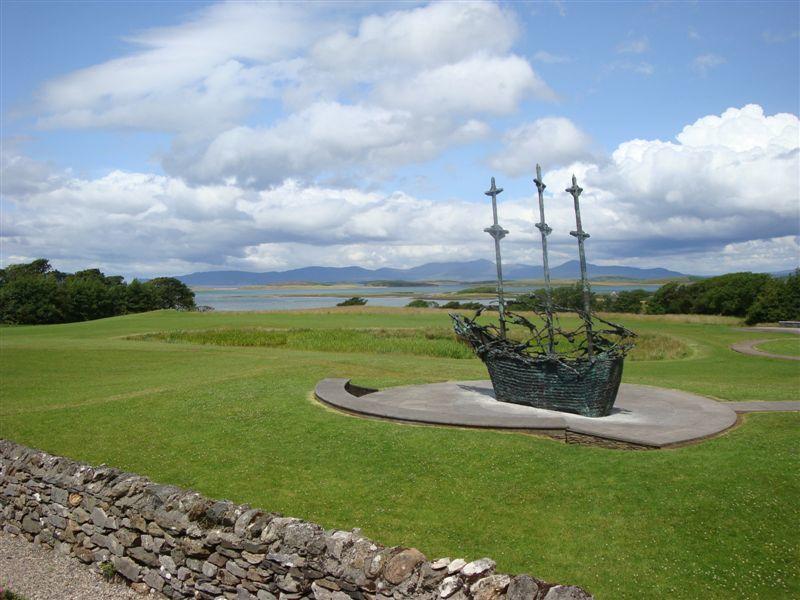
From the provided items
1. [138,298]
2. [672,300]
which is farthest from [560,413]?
[138,298]

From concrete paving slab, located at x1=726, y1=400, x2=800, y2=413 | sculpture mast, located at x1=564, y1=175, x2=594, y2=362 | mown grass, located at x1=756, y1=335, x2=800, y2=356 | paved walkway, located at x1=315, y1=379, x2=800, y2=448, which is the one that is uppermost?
sculpture mast, located at x1=564, y1=175, x2=594, y2=362

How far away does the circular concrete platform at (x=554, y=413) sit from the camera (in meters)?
12.8

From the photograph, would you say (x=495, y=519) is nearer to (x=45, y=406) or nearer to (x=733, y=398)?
(x=733, y=398)

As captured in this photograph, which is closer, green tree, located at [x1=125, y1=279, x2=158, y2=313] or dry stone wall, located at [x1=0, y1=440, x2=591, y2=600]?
dry stone wall, located at [x1=0, y1=440, x2=591, y2=600]

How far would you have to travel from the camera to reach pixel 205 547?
332 inches

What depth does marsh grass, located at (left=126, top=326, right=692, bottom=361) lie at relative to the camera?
3762 cm

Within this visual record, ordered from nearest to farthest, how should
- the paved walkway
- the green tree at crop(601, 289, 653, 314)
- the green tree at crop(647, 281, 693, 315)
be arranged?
the paved walkway → the green tree at crop(647, 281, 693, 315) → the green tree at crop(601, 289, 653, 314)

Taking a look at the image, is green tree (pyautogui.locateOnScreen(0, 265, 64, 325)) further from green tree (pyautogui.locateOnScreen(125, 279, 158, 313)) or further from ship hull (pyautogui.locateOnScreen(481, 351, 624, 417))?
ship hull (pyautogui.locateOnScreen(481, 351, 624, 417))

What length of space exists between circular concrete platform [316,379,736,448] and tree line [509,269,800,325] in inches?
1065

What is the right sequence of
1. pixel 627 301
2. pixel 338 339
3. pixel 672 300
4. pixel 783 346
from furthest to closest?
1. pixel 627 301
2. pixel 672 300
3. pixel 338 339
4. pixel 783 346

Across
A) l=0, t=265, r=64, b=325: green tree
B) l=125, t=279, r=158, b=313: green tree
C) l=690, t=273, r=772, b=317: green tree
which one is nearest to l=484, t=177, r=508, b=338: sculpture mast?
l=690, t=273, r=772, b=317: green tree

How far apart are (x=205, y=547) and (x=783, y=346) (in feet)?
120

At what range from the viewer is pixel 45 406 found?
58.3 ft

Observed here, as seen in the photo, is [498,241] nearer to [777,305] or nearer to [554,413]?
[554,413]
